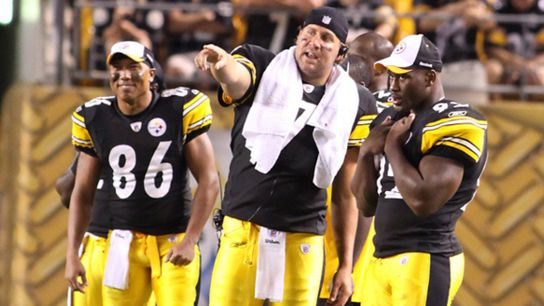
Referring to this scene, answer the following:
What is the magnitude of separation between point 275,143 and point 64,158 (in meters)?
3.92

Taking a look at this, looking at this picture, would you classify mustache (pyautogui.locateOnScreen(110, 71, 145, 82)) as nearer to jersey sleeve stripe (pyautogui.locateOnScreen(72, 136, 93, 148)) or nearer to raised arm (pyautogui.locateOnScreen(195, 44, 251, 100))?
jersey sleeve stripe (pyautogui.locateOnScreen(72, 136, 93, 148))

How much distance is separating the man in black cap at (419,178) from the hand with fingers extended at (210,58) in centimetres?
70

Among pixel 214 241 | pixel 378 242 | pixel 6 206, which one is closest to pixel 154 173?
pixel 378 242

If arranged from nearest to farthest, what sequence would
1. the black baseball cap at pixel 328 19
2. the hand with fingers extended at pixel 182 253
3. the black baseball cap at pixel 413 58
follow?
1. the black baseball cap at pixel 413 58
2. the black baseball cap at pixel 328 19
3. the hand with fingers extended at pixel 182 253

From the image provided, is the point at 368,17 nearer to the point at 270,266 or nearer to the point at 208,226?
the point at 208,226

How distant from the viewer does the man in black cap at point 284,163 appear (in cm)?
535

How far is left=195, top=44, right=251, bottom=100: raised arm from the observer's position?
4.83 m

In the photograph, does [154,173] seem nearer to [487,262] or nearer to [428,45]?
[428,45]

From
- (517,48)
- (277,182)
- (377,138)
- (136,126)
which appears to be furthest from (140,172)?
(517,48)

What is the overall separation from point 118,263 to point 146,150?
1.78ft

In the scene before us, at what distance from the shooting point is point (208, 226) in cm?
872

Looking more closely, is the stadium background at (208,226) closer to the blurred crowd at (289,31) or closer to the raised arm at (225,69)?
the blurred crowd at (289,31)

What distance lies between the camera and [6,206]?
9.11m

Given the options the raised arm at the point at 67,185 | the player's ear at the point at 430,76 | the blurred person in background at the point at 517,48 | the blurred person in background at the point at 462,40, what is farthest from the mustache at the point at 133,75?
the blurred person in background at the point at 517,48
